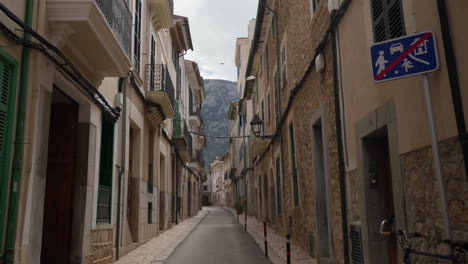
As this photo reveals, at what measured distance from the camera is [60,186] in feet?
27.5

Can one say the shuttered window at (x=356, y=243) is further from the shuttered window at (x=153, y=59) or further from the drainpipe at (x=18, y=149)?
the shuttered window at (x=153, y=59)

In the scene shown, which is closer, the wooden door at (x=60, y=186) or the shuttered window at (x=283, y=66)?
the wooden door at (x=60, y=186)

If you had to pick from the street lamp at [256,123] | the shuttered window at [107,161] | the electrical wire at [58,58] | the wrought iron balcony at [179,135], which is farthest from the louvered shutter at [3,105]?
the wrought iron balcony at [179,135]

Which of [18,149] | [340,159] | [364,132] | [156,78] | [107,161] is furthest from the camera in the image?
[156,78]

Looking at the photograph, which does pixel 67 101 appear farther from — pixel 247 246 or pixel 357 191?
pixel 247 246

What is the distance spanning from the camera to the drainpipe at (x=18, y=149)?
5.52 meters

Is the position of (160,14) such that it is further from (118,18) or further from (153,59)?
(118,18)

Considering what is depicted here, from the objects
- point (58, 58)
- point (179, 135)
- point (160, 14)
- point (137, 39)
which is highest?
point (160, 14)

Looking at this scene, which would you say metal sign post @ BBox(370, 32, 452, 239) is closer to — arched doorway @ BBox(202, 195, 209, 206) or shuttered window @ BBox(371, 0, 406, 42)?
shuttered window @ BBox(371, 0, 406, 42)

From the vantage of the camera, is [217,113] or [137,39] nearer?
[137,39]

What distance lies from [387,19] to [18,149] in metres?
5.03

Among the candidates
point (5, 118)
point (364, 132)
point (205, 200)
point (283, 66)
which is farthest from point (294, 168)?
point (205, 200)

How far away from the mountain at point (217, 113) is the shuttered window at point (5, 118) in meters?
128

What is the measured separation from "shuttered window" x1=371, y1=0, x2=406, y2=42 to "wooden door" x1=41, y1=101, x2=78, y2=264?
19.2 feet
